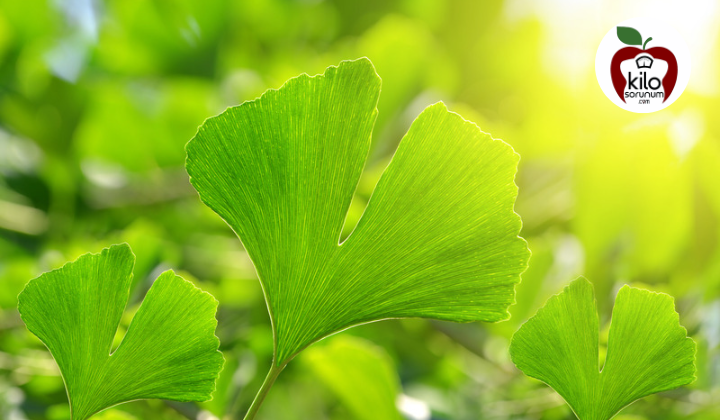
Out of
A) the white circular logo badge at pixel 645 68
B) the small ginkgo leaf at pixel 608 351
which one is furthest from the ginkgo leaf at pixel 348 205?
the white circular logo badge at pixel 645 68

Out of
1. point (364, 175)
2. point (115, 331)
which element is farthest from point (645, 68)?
point (115, 331)

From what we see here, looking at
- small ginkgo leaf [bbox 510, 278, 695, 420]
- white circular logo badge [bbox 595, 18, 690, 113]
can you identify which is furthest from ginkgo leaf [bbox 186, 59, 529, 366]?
white circular logo badge [bbox 595, 18, 690, 113]

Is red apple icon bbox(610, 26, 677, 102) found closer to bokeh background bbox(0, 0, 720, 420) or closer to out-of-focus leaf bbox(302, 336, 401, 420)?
bokeh background bbox(0, 0, 720, 420)

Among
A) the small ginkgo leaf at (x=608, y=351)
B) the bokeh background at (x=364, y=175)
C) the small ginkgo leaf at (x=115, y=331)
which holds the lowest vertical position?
the small ginkgo leaf at (x=115, y=331)

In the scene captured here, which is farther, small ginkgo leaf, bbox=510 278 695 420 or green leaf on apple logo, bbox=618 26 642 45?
green leaf on apple logo, bbox=618 26 642 45

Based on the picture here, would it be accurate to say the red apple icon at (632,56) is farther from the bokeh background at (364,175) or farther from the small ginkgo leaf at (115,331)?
the small ginkgo leaf at (115,331)

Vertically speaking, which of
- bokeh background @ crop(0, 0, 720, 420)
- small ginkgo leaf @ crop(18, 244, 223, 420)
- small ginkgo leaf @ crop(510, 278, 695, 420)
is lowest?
small ginkgo leaf @ crop(18, 244, 223, 420)
